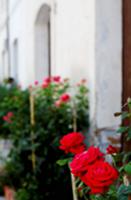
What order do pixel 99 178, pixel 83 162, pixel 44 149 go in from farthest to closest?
1. pixel 44 149
2. pixel 83 162
3. pixel 99 178

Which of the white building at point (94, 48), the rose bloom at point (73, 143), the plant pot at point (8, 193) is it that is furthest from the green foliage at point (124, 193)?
the plant pot at point (8, 193)

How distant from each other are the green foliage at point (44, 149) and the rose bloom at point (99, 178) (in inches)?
106

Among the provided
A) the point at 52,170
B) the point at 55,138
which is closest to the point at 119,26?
the point at 55,138

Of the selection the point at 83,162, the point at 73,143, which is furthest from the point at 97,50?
the point at 83,162

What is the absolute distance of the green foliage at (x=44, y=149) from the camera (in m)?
4.12

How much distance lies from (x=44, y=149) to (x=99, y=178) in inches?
115

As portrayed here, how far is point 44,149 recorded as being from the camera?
426 cm

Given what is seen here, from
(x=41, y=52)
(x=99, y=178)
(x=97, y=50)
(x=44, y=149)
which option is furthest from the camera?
(x=41, y=52)

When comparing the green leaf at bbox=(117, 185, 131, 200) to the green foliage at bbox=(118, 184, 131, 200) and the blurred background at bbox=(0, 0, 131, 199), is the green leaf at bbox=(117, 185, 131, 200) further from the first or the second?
the blurred background at bbox=(0, 0, 131, 199)

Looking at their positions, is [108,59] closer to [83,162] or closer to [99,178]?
[83,162]

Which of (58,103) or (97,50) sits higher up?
(97,50)

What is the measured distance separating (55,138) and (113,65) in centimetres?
94

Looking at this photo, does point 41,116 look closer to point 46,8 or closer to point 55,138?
point 55,138

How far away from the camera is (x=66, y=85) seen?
4637 millimetres
